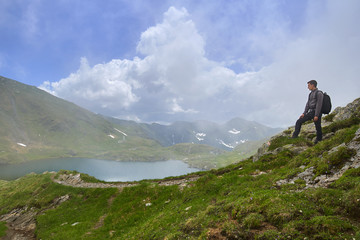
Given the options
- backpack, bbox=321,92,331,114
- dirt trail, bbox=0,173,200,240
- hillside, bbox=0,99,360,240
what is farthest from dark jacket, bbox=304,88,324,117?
dirt trail, bbox=0,173,200,240

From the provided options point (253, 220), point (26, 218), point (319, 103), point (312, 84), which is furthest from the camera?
point (26, 218)

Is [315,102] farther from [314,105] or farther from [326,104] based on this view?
[326,104]

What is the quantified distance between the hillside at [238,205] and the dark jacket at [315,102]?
3.00 metres

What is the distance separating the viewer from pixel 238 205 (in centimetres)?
1045

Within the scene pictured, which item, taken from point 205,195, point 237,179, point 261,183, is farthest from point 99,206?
point 261,183

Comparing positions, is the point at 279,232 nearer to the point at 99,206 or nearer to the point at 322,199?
the point at 322,199

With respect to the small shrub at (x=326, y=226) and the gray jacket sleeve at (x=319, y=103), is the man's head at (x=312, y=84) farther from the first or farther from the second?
the small shrub at (x=326, y=226)

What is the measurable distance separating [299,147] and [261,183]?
1157cm

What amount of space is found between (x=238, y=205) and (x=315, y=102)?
14707 mm

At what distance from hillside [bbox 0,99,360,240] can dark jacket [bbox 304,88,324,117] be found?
3.00 metres

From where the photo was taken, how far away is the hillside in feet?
25.3

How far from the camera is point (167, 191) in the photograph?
2414 centimetres

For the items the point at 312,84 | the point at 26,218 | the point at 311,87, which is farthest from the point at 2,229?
the point at 312,84

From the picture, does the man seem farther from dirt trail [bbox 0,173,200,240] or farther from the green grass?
the green grass
